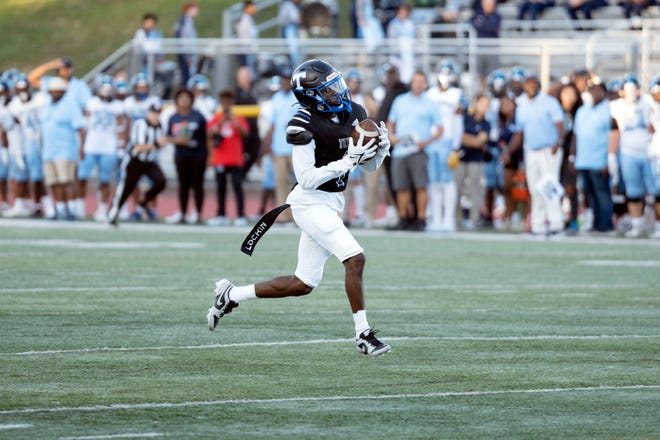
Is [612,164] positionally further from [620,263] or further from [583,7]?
[583,7]

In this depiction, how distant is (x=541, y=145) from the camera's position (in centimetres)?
1850

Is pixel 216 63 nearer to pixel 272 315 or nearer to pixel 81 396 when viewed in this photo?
pixel 272 315

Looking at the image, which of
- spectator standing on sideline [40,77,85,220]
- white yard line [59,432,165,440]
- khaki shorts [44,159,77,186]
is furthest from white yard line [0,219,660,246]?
white yard line [59,432,165,440]

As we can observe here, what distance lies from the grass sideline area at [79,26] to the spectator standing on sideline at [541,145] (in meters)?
17.7

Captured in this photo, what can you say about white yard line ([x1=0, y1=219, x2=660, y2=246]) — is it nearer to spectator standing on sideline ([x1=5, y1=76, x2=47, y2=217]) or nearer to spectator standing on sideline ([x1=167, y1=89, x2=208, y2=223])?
spectator standing on sideline ([x1=167, y1=89, x2=208, y2=223])

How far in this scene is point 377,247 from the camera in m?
16.8

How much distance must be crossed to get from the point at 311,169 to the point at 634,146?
35.4 feet

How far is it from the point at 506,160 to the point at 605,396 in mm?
12730

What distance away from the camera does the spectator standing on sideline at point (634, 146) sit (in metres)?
18.6

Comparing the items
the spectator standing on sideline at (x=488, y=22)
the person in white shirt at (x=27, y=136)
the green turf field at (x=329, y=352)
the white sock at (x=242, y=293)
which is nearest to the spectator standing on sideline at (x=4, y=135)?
the person in white shirt at (x=27, y=136)

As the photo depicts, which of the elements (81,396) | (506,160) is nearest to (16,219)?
(506,160)

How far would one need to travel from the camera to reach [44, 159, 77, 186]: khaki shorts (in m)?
20.7

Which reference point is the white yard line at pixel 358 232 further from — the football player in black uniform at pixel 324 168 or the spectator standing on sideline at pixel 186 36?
the football player in black uniform at pixel 324 168

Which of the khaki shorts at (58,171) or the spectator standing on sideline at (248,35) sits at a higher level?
the spectator standing on sideline at (248,35)
